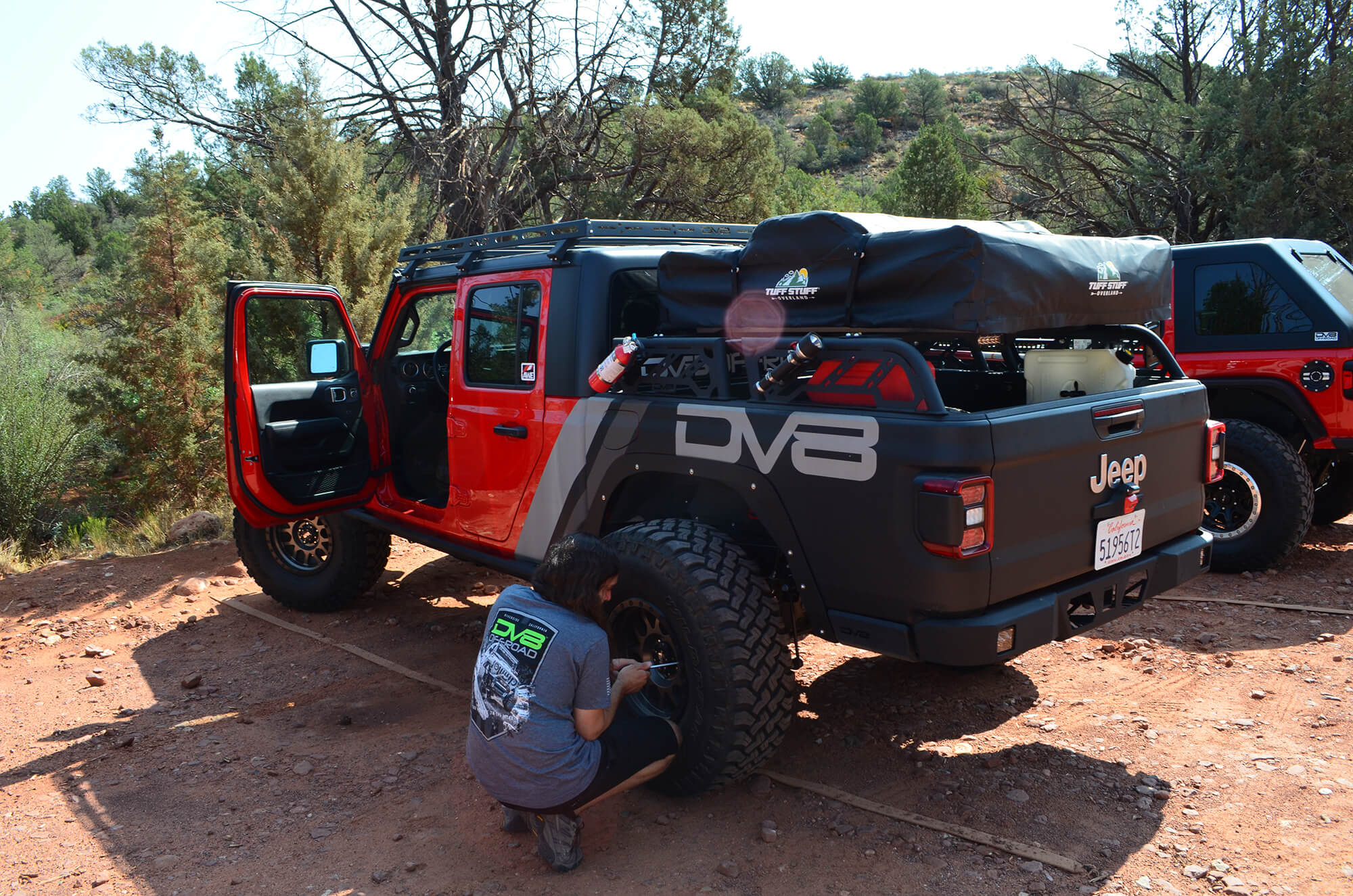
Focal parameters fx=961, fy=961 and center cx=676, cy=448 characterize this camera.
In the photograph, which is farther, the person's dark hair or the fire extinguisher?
the fire extinguisher

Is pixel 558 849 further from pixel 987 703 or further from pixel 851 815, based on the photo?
pixel 987 703

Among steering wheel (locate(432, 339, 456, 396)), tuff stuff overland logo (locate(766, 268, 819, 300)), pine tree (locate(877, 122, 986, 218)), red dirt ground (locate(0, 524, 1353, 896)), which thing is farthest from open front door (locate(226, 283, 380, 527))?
pine tree (locate(877, 122, 986, 218))

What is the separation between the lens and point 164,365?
372 inches

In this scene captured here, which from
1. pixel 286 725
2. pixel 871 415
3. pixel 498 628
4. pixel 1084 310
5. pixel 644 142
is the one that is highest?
pixel 644 142

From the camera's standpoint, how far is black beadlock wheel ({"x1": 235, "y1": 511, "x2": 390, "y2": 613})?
5.73 metres

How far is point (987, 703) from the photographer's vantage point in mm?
4293

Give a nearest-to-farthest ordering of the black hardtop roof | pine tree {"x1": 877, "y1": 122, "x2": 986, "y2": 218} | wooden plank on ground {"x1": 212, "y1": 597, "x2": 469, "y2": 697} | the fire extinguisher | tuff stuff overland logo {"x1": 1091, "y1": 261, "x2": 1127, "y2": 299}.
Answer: tuff stuff overland logo {"x1": 1091, "y1": 261, "x2": 1127, "y2": 299}
the fire extinguisher
wooden plank on ground {"x1": 212, "y1": 597, "x2": 469, "y2": 697}
the black hardtop roof
pine tree {"x1": 877, "y1": 122, "x2": 986, "y2": 218}

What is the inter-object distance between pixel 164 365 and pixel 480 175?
6.02 m

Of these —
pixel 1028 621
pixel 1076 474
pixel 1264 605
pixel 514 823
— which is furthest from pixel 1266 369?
pixel 514 823

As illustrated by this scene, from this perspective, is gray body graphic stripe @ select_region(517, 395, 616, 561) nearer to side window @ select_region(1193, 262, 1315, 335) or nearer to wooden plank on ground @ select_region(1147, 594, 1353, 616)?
wooden plank on ground @ select_region(1147, 594, 1353, 616)

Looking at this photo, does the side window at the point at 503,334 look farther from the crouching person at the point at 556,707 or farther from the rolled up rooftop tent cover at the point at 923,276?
the crouching person at the point at 556,707

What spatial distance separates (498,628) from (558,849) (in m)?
0.74

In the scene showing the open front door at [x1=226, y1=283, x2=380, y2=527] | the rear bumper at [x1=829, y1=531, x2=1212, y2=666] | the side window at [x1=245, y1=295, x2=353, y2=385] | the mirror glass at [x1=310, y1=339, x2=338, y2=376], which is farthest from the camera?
the side window at [x1=245, y1=295, x2=353, y2=385]

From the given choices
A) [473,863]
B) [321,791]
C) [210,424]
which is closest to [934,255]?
[473,863]
